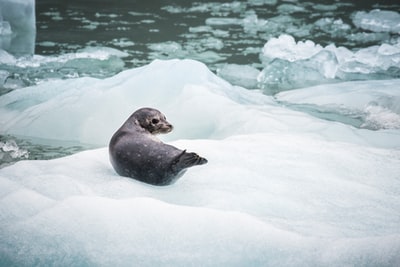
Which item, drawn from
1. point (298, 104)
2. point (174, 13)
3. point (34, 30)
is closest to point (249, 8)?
point (174, 13)

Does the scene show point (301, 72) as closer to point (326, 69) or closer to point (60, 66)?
point (326, 69)

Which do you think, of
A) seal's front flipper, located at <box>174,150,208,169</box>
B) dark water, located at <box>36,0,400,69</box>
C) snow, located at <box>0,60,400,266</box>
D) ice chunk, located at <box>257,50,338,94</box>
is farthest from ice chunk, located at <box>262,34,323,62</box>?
seal's front flipper, located at <box>174,150,208,169</box>

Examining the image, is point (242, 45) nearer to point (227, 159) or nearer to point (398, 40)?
point (398, 40)

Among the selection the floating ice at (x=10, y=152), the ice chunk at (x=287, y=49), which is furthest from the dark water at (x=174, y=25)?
the floating ice at (x=10, y=152)

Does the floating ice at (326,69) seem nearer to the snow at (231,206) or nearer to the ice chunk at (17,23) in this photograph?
the snow at (231,206)

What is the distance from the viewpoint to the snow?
5.66 feet

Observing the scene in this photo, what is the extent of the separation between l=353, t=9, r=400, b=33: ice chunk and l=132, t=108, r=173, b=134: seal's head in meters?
7.97

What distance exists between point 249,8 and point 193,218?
1054 centimetres

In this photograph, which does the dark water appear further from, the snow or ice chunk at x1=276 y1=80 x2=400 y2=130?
the snow

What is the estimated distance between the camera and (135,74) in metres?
4.70

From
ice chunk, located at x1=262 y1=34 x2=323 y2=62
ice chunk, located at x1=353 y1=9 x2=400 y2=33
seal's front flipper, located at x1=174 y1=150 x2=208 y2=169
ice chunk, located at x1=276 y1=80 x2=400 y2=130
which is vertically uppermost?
ice chunk, located at x1=353 y1=9 x2=400 y2=33

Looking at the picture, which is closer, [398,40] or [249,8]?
[398,40]

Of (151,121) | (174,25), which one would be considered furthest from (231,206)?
(174,25)

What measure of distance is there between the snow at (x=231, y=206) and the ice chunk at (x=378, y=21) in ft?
21.7
